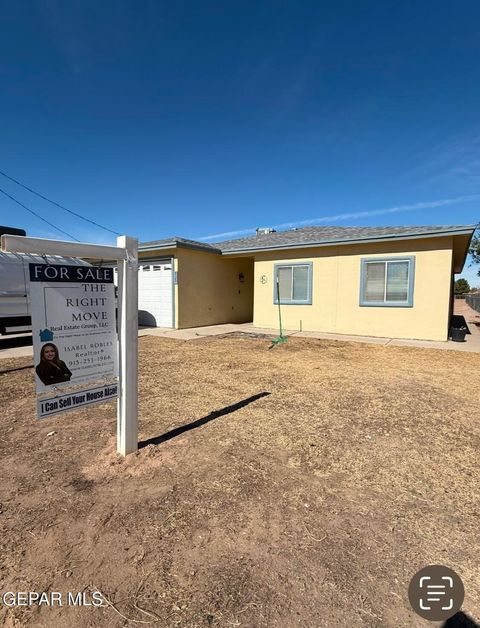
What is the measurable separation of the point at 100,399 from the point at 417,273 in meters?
10.00

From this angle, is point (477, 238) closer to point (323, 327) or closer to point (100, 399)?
point (323, 327)

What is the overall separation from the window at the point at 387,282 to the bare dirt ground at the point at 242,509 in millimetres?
6043

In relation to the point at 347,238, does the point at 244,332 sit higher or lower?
lower

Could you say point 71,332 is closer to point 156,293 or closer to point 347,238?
point 347,238

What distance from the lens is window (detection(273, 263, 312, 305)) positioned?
12219 mm

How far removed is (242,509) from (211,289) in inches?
476

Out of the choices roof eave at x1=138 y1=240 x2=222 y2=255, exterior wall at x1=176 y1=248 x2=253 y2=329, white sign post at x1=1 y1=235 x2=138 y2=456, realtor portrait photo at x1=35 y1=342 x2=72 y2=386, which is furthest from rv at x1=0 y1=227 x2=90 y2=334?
realtor portrait photo at x1=35 y1=342 x2=72 y2=386

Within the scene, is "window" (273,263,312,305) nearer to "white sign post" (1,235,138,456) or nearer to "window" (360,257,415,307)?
"window" (360,257,415,307)

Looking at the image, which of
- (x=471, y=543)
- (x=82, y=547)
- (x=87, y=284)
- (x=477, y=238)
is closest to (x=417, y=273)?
(x=471, y=543)

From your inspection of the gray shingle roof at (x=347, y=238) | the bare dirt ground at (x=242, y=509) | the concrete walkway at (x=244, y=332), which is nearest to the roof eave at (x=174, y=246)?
the gray shingle roof at (x=347, y=238)

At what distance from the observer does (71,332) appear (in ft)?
9.01

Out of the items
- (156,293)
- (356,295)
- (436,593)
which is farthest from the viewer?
(156,293)

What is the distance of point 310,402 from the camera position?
4.80 m

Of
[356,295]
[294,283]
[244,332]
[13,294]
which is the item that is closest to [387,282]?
[356,295]
